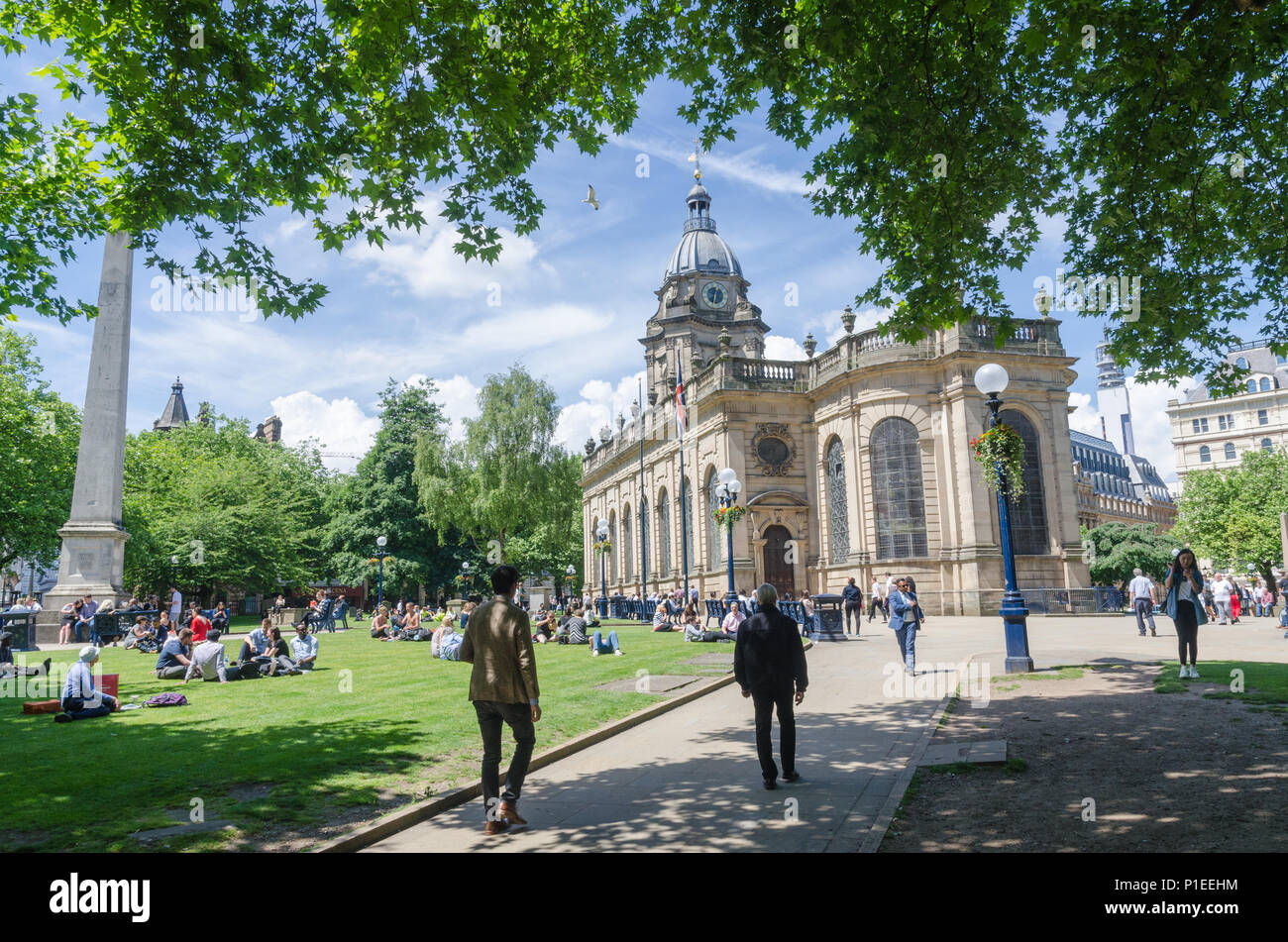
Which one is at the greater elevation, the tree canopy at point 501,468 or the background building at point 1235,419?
the background building at point 1235,419

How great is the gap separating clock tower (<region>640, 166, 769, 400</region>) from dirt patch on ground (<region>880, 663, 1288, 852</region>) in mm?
55964

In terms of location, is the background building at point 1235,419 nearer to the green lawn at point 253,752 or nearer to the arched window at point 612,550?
the arched window at point 612,550

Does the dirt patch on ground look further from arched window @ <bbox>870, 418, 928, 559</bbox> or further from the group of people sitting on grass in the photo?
arched window @ <bbox>870, 418, 928, 559</bbox>

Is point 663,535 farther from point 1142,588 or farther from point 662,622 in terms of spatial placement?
point 1142,588

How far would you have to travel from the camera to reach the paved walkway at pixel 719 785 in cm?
546

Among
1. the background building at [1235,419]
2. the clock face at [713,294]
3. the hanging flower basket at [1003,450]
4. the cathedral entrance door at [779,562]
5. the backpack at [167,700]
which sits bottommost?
the backpack at [167,700]

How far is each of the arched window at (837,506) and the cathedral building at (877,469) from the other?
10 cm

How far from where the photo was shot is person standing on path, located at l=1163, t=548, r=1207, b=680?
36.8 feet

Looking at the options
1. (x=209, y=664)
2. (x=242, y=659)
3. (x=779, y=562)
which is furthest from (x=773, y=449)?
(x=209, y=664)

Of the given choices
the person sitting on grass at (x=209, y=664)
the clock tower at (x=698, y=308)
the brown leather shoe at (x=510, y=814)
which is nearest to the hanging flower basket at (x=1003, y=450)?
the brown leather shoe at (x=510, y=814)

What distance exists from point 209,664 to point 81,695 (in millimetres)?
4372
